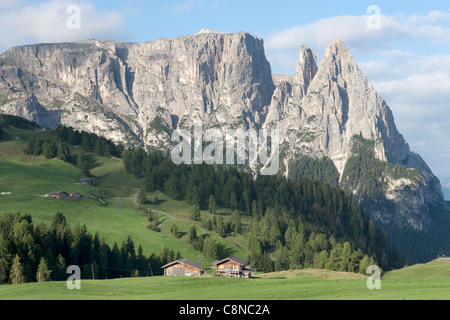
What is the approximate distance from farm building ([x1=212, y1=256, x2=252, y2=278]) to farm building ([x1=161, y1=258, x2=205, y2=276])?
8874mm

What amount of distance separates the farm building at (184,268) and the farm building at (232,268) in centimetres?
887

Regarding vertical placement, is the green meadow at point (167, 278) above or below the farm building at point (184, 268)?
above

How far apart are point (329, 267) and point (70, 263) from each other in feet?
211

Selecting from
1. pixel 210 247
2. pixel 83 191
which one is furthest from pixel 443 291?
pixel 83 191

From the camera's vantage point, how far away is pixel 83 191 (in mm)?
195750

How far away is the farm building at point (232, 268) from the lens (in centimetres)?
12412

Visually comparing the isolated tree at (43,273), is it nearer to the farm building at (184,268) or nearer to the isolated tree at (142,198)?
the farm building at (184,268)

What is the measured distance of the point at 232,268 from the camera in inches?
4968

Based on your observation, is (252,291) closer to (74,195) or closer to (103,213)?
(103,213)

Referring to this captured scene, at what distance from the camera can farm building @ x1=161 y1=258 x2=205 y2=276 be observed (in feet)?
383

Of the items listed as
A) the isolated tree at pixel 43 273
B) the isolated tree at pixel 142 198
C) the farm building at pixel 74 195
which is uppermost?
the farm building at pixel 74 195

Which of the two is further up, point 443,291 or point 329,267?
point 443,291

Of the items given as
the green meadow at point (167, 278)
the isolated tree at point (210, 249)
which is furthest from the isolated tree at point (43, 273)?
the isolated tree at point (210, 249)
